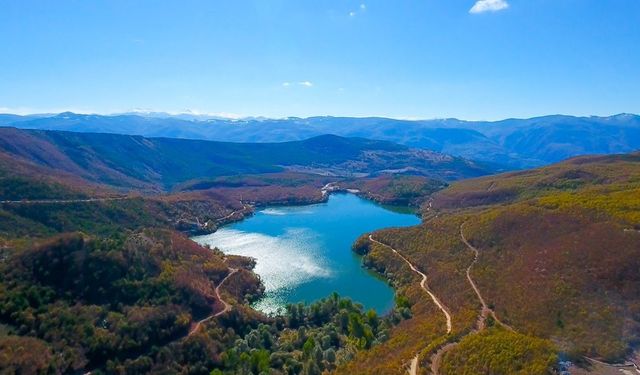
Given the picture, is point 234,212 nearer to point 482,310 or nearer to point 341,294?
point 341,294

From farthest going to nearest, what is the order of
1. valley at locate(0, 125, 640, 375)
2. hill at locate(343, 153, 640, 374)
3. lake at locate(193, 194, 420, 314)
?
lake at locate(193, 194, 420, 314), valley at locate(0, 125, 640, 375), hill at locate(343, 153, 640, 374)

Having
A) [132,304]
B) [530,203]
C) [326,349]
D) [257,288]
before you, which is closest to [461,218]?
[530,203]

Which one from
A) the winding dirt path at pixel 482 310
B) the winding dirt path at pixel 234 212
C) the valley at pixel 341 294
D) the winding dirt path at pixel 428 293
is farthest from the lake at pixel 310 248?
the winding dirt path at pixel 482 310

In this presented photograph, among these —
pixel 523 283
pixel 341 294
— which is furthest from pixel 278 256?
pixel 523 283

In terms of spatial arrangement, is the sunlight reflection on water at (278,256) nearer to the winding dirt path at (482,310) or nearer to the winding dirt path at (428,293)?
the winding dirt path at (428,293)

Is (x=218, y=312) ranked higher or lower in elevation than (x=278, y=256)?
higher

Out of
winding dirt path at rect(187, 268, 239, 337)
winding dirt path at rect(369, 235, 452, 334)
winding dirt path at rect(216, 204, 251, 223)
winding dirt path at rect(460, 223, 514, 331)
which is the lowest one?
winding dirt path at rect(216, 204, 251, 223)

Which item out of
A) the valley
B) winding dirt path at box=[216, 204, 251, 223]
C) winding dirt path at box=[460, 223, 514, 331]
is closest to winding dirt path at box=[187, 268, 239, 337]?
the valley

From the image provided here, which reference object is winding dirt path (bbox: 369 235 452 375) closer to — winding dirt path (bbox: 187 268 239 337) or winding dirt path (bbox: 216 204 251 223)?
winding dirt path (bbox: 187 268 239 337)
